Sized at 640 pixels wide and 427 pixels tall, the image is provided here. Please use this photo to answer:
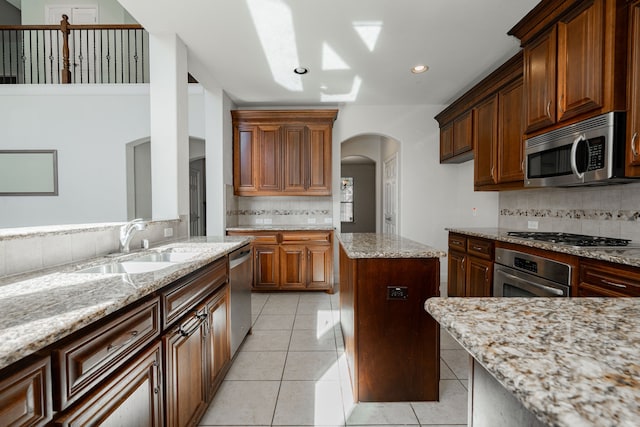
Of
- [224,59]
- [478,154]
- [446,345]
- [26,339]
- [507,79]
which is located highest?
[224,59]

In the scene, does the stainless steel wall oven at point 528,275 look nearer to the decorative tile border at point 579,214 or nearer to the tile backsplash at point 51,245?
the decorative tile border at point 579,214

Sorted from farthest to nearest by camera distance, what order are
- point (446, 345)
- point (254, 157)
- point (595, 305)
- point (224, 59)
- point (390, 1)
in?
point (254, 157), point (224, 59), point (446, 345), point (390, 1), point (595, 305)

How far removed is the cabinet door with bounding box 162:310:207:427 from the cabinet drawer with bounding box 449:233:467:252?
9.35ft

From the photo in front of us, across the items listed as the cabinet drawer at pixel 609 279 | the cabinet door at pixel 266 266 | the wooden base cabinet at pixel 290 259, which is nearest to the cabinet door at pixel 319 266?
the wooden base cabinet at pixel 290 259

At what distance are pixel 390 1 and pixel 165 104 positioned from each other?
207 centimetres

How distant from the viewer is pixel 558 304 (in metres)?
0.84

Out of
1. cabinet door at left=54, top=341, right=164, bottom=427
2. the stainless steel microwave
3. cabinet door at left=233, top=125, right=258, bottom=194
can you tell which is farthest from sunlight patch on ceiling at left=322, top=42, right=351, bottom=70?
cabinet door at left=54, top=341, right=164, bottom=427

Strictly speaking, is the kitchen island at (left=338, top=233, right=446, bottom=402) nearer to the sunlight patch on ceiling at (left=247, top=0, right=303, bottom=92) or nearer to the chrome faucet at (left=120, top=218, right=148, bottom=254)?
the chrome faucet at (left=120, top=218, right=148, bottom=254)

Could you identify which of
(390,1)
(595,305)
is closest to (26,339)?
(595,305)

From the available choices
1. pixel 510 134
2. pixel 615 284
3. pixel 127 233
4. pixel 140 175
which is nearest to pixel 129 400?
pixel 127 233

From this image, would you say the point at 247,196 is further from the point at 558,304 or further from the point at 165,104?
the point at 558,304

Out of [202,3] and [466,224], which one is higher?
[202,3]

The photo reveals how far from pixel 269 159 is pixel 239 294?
2.42 m

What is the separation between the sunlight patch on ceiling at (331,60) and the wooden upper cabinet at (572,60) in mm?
1578
